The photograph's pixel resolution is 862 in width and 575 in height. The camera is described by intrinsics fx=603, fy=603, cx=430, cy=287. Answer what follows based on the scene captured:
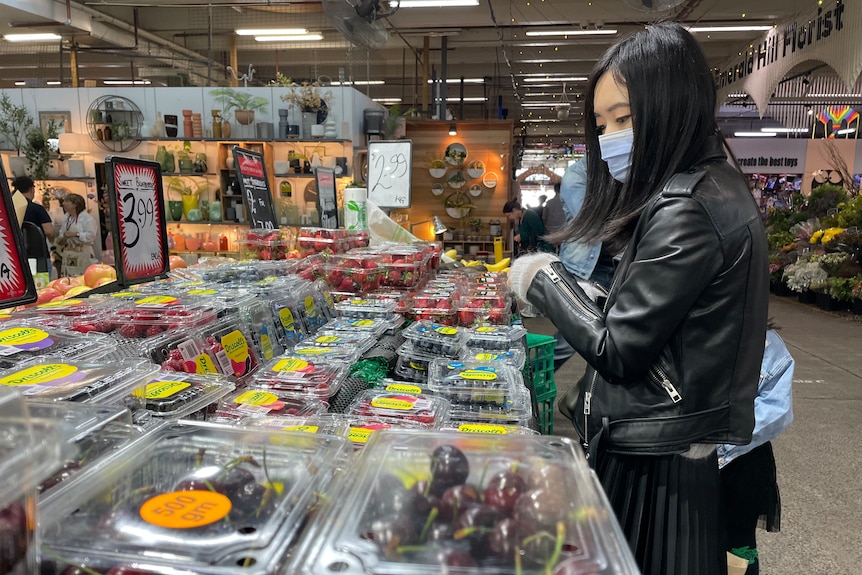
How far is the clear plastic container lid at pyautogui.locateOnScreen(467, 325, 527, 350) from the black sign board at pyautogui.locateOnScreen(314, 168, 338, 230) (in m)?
2.02

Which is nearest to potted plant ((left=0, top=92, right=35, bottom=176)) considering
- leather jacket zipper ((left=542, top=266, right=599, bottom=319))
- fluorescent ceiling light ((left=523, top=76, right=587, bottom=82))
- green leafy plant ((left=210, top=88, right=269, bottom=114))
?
green leafy plant ((left=210, top=88, right=269, bottom=114))

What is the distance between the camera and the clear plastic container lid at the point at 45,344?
1332mm

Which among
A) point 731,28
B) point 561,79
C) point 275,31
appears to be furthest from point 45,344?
point 561,79

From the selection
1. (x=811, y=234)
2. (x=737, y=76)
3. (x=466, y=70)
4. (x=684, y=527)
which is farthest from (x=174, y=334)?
(x=466, y=70)

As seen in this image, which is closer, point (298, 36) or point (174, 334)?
point (174, 334)

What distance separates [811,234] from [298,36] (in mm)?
8235

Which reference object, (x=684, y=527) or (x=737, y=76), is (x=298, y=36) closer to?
(x=737, y=76)

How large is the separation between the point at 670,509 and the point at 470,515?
794 mm

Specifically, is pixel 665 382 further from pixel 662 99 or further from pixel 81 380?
pixel 81 380

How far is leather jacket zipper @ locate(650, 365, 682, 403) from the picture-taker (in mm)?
1208

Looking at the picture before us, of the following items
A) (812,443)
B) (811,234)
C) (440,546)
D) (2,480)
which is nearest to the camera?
(2,480)

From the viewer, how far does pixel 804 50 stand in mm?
7113

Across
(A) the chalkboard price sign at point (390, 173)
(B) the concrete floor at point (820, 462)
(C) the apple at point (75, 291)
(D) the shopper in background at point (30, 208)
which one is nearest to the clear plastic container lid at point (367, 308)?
(C) the apple at point (75, 291)

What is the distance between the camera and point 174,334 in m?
1.63
